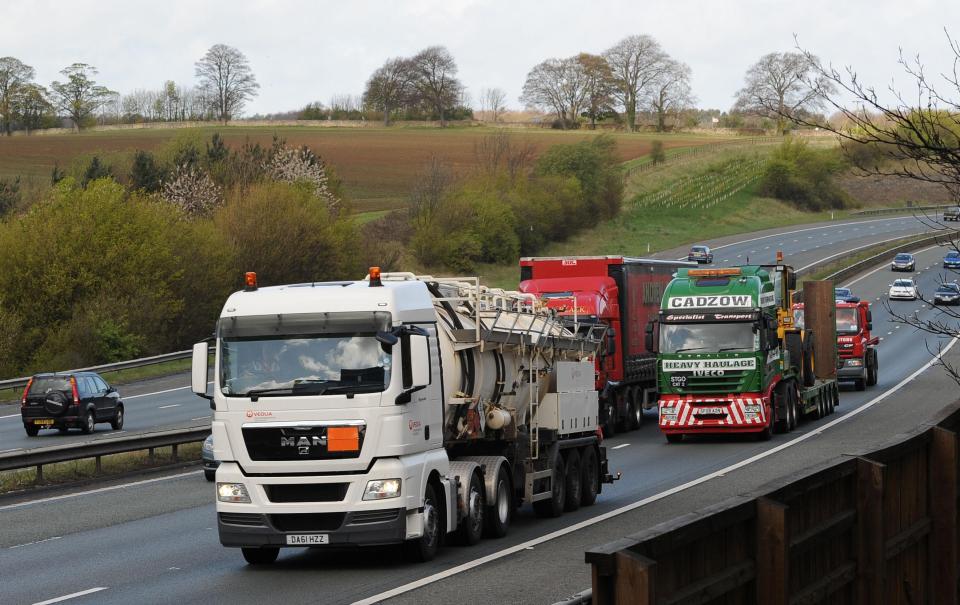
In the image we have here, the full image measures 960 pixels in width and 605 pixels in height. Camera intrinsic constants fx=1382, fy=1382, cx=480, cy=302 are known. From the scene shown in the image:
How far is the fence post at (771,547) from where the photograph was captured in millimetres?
7551

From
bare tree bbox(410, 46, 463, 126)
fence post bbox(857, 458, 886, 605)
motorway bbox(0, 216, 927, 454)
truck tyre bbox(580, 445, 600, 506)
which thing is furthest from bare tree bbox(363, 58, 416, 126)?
fence post bbox(857, 458, 886, 605)

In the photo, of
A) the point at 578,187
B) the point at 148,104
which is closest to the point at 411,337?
the point at 578,187

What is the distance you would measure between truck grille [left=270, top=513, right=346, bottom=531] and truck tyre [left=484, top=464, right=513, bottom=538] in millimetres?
2845

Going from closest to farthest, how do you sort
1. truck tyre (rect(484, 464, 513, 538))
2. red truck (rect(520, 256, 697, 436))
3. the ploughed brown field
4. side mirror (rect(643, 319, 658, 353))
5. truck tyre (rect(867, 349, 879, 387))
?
truck tyre (rect(484, 464, 513, 538)), side mirror (rect(643, 319, 658, 353)), red truck (rect(520, 256, 697, 436)), truck tyre (rect(867, 349, 879, 387)), the ploughed brown field

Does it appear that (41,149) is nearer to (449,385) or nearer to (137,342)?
(137,342)

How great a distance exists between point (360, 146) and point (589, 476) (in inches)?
4564

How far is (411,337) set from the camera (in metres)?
14.6

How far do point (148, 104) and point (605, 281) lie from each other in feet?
426

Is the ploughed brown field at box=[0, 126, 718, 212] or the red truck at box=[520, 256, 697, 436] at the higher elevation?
the ploughed brown field at box=[0, 126, 718, 212]

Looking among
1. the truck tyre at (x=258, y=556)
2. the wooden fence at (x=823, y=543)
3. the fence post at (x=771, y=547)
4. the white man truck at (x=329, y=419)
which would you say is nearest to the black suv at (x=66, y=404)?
the truck tyre at (x=258, y=556)

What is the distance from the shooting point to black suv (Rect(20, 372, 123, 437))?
121 feet

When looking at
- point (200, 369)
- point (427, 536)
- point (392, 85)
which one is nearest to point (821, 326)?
point (427, 536)

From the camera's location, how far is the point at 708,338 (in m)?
30.3

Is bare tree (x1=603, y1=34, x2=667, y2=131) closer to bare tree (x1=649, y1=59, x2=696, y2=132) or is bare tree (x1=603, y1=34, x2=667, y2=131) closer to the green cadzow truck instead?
bare tree (x1=649, y1=59, x2=696, y2=132)
